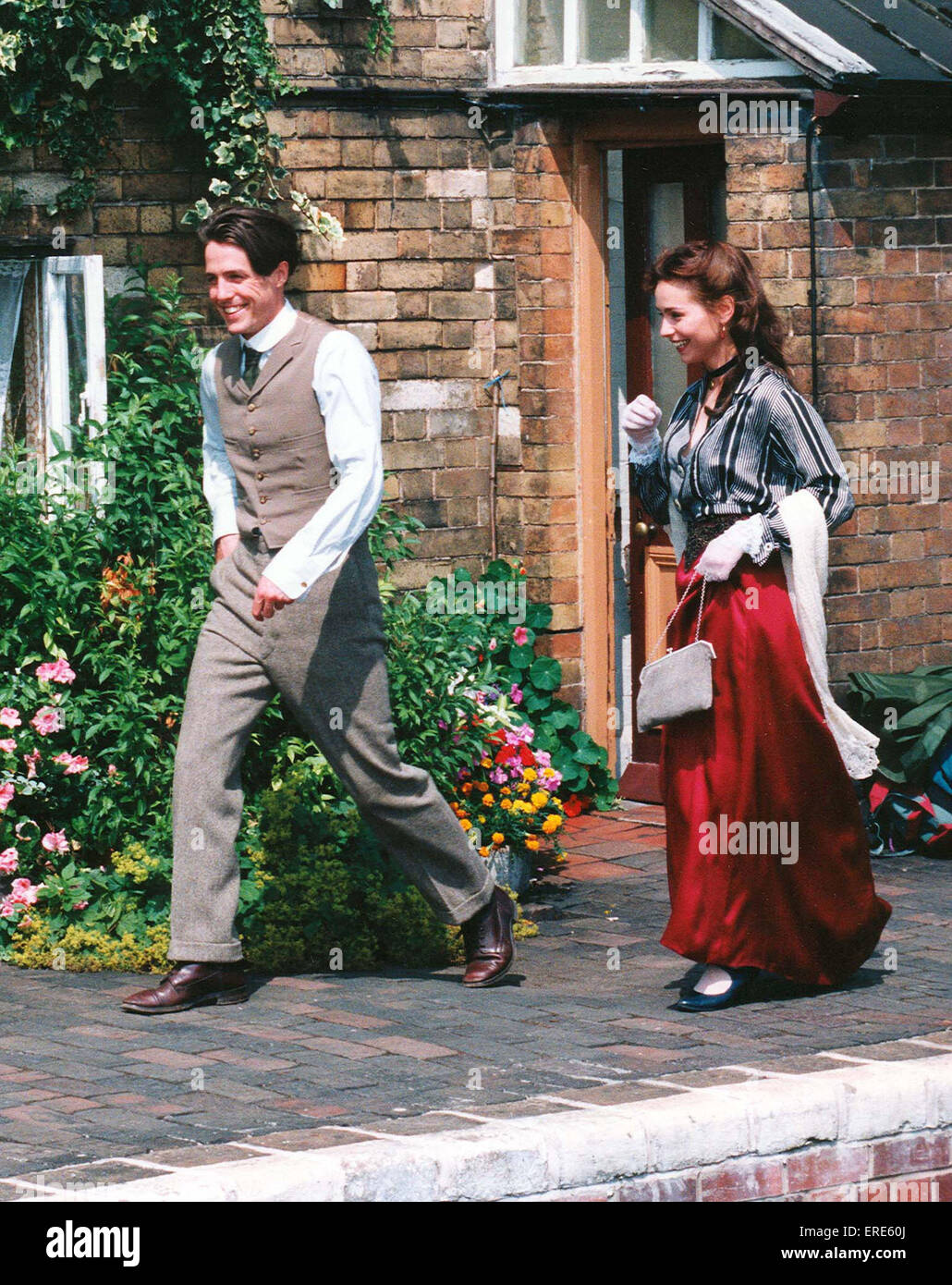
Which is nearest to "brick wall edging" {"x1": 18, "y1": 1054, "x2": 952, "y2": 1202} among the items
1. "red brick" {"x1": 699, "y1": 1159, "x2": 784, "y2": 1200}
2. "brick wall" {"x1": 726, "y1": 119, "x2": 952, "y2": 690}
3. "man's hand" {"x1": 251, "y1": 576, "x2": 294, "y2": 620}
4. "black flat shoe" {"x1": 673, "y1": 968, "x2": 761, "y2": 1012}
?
"red brick" {"x1": 699, "y1": 1159, "x2": 784, "y2": 1200}

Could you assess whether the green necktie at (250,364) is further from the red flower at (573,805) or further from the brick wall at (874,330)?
the red flower at (573,805)

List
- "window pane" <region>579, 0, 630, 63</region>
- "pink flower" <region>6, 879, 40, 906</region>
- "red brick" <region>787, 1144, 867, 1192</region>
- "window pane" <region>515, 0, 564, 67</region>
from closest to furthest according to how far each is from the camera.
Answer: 1. "red brick" <region>787, 1144, 867, 1192</region>
2. "pink flower" <region>6, 879, 40, 906</region>
3. "window pane" <region>579, 0, 630, 63</region>
4. "window pane" <region>515, 0, 564, 67</region>

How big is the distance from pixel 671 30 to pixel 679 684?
3597mm

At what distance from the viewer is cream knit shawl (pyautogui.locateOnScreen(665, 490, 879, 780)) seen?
631cm

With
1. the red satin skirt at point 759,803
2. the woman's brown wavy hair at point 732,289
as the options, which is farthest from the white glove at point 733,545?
the woman's brown wavy hair at point 732,289

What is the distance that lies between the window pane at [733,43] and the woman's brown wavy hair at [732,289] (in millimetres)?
2548

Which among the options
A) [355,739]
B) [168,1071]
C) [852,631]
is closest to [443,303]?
[852,631]

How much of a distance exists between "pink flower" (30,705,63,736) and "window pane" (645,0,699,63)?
3.67 meters

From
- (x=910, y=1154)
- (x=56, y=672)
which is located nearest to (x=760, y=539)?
(x=910, y=1154)

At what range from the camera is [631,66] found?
356 inches

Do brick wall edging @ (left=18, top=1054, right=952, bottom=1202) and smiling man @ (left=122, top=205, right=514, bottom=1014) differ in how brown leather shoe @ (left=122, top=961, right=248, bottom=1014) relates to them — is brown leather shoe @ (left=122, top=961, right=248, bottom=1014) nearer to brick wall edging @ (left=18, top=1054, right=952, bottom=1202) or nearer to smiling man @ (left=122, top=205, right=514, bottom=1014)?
smiling man @ (left=122, top=205, right=514, bottom=1014)
